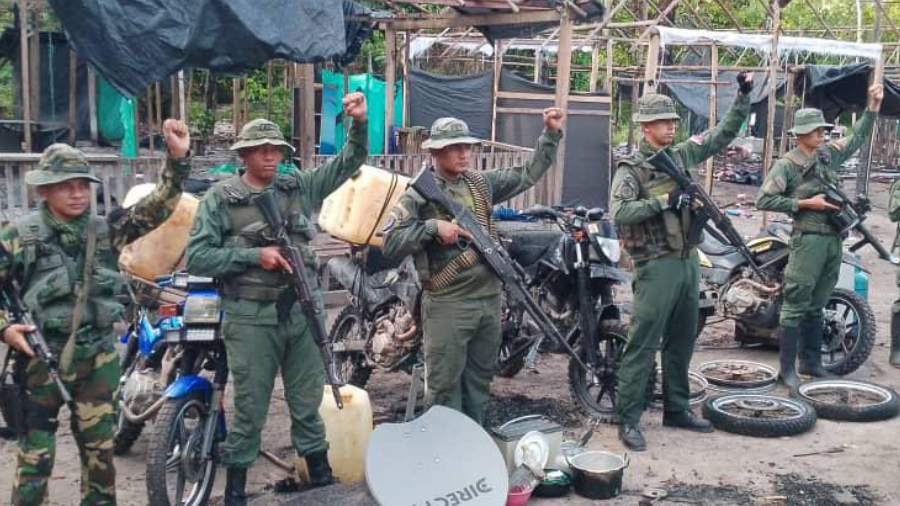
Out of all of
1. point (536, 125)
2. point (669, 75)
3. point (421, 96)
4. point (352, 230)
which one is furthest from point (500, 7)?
point (669, 75)

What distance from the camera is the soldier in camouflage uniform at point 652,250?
536 cm

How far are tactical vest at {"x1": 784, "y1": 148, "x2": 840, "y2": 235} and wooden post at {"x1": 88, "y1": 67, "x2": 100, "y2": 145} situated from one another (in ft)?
31.0

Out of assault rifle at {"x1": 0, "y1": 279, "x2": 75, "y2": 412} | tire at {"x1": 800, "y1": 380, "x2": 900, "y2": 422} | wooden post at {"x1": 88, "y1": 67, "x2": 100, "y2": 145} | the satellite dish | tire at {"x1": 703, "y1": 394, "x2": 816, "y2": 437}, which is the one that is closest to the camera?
assault rifle at {"x1": 0, "y1": 279, "x2": 75, "y2": 412}

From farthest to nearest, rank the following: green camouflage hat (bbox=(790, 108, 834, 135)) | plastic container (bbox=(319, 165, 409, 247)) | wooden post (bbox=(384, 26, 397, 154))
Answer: wooden post (bbox=(384, 26, 397, 154))
green camouflage hat (bbox=(790, 108, 834, 135))
plastic container (bbox=(319, 165, 409, 247))

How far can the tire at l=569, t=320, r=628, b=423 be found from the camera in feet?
19.2

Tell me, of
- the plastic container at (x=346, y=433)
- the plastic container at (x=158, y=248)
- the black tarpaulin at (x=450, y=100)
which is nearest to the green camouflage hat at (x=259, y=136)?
the plastic container at (x=158, y=248)

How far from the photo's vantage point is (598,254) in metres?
5.88

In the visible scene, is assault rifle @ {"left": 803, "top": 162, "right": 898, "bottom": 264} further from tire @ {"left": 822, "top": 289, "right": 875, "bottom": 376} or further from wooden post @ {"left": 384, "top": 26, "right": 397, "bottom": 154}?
wooden post @ {"left": 384, "top": 26, "right": 397, "bottom": 154}

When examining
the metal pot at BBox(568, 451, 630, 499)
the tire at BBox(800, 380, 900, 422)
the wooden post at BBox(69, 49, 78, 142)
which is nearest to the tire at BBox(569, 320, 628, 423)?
the metal pot at BBox(568, 451, 630, 499)

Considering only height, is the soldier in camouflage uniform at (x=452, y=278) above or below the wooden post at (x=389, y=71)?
below

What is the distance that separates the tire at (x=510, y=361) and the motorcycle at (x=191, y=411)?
2.04 m

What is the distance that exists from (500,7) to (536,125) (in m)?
4.48

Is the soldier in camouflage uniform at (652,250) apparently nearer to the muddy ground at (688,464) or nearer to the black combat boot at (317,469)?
the muddy ground at (688,464)

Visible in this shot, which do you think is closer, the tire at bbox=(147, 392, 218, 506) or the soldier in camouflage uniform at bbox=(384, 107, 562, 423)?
the tire at bbox=(147, 392, 218, 506)
